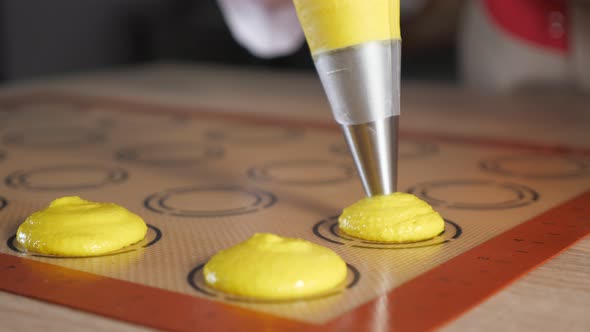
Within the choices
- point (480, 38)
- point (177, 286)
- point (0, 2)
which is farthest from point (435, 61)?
point (177, 286)

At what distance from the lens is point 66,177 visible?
77cm

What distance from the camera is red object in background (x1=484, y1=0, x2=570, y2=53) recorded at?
142 cm

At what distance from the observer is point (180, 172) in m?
0.80

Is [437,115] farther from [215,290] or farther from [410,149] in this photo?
[215,290]

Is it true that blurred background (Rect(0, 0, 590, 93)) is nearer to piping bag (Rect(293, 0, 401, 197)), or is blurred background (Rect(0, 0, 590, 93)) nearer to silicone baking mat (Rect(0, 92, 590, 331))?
silicone baking mat (Rect(0, 92, 590, 331))

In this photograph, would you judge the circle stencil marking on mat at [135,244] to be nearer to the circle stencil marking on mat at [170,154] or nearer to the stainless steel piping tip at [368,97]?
the stainless steel piping tip at [368,97]

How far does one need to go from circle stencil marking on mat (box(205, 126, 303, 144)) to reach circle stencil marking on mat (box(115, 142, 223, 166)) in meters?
0.05

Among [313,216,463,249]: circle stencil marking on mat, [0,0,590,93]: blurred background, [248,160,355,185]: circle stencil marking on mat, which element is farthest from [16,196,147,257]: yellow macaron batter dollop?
[0,0,590,93]: blurred background

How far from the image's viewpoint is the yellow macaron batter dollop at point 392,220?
53 cm

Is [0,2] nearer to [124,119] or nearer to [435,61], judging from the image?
[124,119]

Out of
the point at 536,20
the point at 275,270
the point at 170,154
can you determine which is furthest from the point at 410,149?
the point at 536,20

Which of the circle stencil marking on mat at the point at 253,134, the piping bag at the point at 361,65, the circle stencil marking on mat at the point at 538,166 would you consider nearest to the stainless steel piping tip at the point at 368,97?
the piping bag at the point at 361,65

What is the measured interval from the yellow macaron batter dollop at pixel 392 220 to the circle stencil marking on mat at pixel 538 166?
245mm

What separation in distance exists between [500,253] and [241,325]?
0.20m
